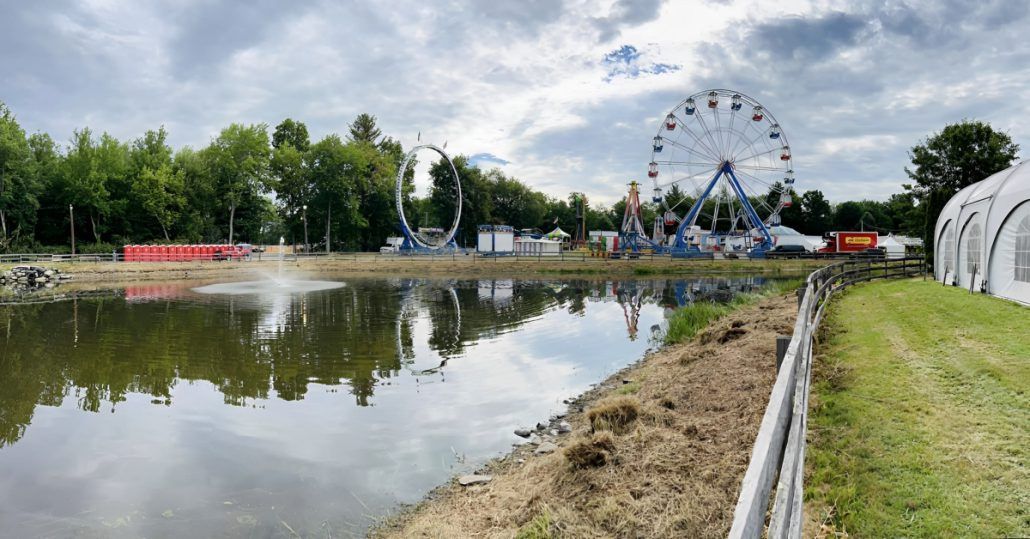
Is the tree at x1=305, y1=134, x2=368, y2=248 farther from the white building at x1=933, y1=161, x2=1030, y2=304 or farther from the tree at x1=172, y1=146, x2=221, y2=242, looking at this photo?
the white building at x1=933, y1=161, x2=1030, y2=304

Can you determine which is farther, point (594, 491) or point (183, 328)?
point (183, 328)

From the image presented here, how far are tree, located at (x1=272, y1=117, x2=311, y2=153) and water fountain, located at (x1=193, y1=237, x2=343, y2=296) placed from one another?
41872 mm

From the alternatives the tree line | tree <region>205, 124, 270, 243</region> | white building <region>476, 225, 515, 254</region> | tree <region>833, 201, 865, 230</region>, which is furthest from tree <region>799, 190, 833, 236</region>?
tree <region>205, 124, 270, 243</region>

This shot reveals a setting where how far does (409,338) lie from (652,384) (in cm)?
941

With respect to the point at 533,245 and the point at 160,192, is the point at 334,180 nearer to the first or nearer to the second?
the point at 160,192

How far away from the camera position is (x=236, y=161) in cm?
6581

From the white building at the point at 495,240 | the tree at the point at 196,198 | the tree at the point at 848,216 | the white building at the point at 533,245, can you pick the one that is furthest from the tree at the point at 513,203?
the tree at the point at 848,216

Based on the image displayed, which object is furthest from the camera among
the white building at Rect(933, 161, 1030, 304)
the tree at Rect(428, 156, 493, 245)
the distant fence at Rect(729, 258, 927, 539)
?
the tree at Rect(428, 156, 493, 245)

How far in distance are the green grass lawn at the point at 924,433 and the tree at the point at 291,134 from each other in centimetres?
7828

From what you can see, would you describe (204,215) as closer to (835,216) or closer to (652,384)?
(652,384)

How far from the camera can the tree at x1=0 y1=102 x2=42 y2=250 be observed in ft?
173

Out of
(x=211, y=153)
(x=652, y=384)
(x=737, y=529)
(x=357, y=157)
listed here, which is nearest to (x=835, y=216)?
(x=357, y=157)

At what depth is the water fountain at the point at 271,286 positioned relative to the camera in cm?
3297

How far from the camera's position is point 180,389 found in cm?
1219
